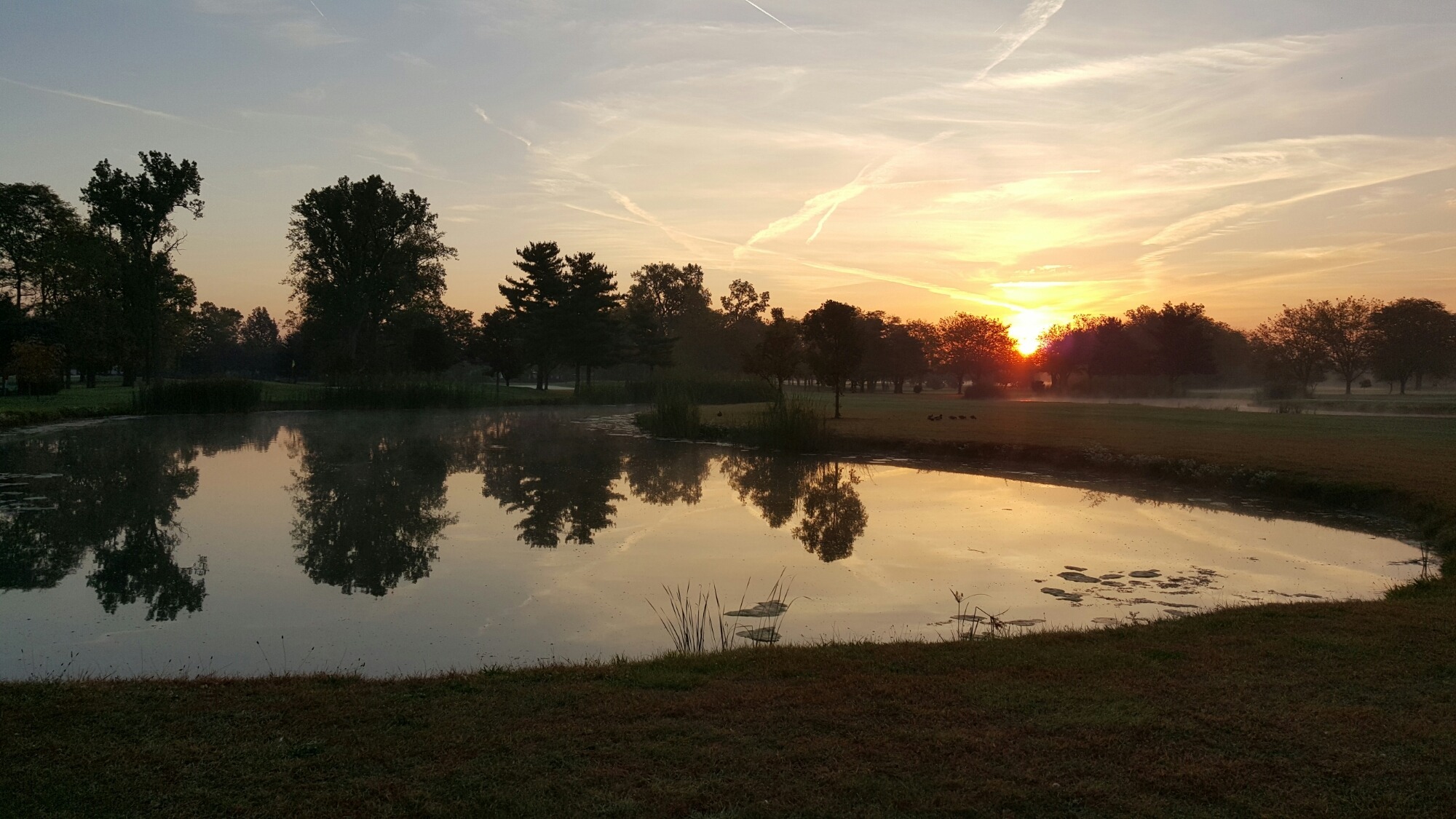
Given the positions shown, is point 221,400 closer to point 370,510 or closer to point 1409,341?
point 370,510

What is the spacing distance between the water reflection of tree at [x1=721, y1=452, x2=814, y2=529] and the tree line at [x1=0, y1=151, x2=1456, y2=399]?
9.62 m

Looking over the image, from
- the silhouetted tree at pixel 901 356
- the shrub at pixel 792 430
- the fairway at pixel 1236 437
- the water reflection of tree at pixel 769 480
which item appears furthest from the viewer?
the silhouetted tree at pixel 901 356

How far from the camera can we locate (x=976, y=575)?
9.54 m

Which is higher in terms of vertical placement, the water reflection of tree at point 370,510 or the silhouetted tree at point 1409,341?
the silhouetted tree at point 1409,341

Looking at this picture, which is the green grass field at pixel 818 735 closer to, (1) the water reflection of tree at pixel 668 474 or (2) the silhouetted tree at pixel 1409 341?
(1) the water reflection of tree at pixel 668 474

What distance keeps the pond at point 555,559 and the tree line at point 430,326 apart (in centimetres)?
1685

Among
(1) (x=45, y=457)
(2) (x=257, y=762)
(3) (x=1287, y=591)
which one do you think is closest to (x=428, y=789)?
(2) (x=257, y=762)

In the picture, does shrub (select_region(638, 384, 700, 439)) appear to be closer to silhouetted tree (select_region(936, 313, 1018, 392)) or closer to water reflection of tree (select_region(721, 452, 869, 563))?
water reflection of tree (select_region(721, 452, 869, 563))

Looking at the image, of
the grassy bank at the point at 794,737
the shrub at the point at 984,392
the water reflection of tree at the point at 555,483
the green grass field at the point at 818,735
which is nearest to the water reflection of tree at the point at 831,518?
the water reflection of tree at the point at 555,483

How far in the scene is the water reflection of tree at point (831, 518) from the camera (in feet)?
36.7

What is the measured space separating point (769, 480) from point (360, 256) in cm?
5253

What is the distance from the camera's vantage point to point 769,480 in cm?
1800

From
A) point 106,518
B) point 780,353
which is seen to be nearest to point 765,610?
point 106,518

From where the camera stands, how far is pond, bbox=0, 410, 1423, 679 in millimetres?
7215
